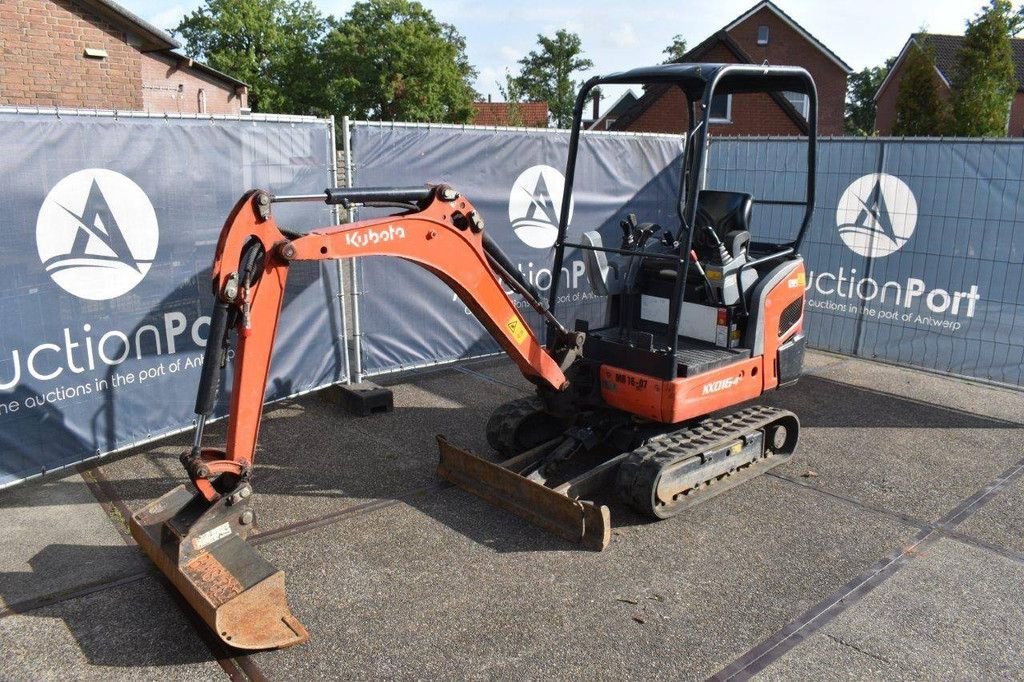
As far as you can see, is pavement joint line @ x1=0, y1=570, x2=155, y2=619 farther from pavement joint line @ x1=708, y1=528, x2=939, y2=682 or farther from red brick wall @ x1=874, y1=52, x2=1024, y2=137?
red brick wall @ x1=874, y1=52, x2=1024, y2=137

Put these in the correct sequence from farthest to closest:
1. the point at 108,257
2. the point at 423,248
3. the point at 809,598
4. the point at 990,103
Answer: the point at 990,103 → the point at 108,257 → the point at 423,248 → the point at 809,598

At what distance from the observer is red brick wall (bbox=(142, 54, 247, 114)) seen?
1129 inches

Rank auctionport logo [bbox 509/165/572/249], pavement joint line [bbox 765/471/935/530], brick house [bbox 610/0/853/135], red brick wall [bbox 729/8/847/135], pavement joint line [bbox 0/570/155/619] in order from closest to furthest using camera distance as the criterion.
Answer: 1. pavement joint line [bbox 0/570/155/619]
2. pavement joint line [bbox 765/471/935/530]
3. auctionport logo [bbox 509/165/572/249]
4. brick house [bbox 610/0/853/135]
5. red brick wall [bbox 729/8/847/135]

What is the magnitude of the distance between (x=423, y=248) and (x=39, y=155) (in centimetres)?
291

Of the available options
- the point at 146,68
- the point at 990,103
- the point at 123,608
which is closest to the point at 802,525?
the point at 123,608

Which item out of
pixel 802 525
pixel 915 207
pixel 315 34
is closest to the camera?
pixel 802 525

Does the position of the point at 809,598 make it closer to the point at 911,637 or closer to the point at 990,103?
the point at 911,637

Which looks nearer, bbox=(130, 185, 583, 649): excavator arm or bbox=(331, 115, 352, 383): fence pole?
bbox=(130, 185, 583, 649): excavator arm

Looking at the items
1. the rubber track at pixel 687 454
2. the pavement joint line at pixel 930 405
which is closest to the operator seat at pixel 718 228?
the rubber track at pixel 687 454

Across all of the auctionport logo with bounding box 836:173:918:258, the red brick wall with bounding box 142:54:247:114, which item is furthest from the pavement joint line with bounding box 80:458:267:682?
the red brick wall with bounding box 142:54:247:114

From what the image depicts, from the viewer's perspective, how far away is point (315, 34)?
57.2 meters

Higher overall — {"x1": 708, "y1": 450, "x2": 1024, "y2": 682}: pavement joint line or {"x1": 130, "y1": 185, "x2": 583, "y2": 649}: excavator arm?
{"x1": 130, "y1": 185, "x2": 583, "y2": 649}: excavator arm

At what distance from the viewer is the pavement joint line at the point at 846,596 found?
415 cm

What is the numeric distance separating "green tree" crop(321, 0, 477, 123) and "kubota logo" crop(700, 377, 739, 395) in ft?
150
